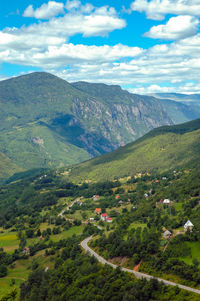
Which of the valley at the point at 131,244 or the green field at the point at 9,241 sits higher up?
the valley at the point at 131,244

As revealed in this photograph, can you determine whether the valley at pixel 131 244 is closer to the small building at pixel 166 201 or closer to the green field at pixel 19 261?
the green field at pixel 19 261

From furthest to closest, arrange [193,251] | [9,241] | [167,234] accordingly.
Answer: [9,241] → [167,234] → [193,251]

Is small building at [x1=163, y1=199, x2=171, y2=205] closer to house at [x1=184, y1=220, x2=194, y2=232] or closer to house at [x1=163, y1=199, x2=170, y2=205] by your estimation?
house at [x1=163, y1=199, x2=170, y2=205]

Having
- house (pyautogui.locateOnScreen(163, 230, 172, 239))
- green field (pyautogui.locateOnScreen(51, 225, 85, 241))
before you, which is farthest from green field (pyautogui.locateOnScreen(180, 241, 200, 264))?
green field (pyautogui.locateOnScreen(51, 225, 85, 241))

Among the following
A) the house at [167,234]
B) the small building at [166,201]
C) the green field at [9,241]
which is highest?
the house at [167,234]

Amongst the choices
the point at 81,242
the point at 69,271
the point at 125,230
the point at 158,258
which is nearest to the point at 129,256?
the point at 158,258

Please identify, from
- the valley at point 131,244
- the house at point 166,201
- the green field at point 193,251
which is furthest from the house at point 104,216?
the green field at point 193,251

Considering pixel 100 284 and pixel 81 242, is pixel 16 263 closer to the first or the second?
pixel 81 242

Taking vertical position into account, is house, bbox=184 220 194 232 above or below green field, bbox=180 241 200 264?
above

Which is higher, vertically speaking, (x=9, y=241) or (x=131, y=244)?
(x=131, y=244)

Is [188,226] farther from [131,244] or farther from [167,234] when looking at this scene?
[131,244]

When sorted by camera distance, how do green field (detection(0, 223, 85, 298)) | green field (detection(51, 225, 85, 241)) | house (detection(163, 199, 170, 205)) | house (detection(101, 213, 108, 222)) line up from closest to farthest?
green field (detection(0, 223, 85, 298)), house (detection(163, 199, 170, 205)), green field (detection(51, 225, 85, 241)), house (detection(101, 213, 108, 222))

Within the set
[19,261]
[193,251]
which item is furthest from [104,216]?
[193,251]
